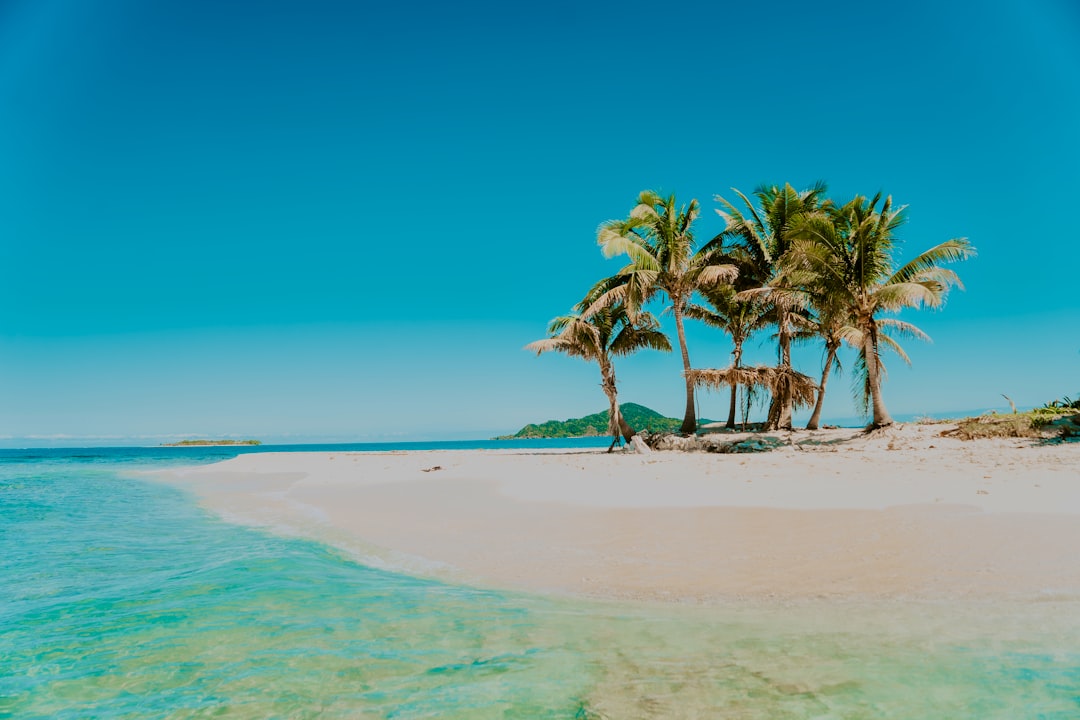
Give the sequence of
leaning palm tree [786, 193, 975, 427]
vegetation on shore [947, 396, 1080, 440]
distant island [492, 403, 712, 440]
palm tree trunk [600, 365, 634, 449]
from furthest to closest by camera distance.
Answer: distant island [492, 403, 712, 440] → palm tree trunk [600, 365, 634, 449] → leaning palm tree [786, 193, 975, 427] → vegetation on shore [947, 396, 1080, 440]

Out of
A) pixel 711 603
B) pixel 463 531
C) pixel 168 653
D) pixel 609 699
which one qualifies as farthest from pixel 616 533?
pixel 168 653

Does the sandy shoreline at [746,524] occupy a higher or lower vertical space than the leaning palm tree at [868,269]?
lower

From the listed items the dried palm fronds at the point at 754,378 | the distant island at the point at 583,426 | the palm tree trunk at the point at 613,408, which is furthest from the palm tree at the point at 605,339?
the distant island at the point at 583,426

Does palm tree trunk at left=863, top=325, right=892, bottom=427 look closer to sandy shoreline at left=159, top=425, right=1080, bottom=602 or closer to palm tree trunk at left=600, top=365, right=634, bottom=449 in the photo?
sandy shoreline at left=159, top=425, right=1080, bottom=602

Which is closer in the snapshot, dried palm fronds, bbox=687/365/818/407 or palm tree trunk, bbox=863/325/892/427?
palm tree trunk, bbox=863/325/892/427

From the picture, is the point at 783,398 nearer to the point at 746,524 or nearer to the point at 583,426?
the point at 746,524

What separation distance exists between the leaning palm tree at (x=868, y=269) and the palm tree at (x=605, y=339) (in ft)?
21.2

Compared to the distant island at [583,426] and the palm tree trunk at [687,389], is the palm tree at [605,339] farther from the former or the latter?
the distant island at [583,426]

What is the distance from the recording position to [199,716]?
2779mm

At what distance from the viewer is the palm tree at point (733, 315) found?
810 inches

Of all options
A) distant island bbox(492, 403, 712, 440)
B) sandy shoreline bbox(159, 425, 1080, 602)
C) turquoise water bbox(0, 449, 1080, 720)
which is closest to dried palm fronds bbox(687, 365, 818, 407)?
sandy shoreline bbox(159, 425, 1080, 602)

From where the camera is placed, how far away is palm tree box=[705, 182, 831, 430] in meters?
19.5

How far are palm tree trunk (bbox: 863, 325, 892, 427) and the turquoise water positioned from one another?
13.3 m

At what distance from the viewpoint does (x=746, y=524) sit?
670 centimetres
